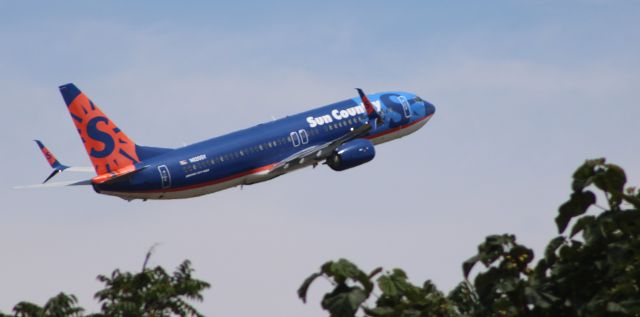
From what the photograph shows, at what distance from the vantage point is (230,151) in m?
87.1

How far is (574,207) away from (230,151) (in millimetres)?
64395

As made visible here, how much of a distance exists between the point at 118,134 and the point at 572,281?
64.6 metres

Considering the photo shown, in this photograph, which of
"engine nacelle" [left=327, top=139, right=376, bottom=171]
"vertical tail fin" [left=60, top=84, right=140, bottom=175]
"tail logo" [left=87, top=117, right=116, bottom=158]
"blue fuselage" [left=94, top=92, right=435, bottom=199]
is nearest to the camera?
"blue fuselage" [left=94, top=92, right=435, bottom=199]

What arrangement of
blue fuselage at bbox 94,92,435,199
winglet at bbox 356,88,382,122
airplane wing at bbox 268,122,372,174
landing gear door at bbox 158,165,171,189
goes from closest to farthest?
landing gear door at bbox 158,165,171,189, blue fuselage at bbox 94,92,435,199, airplane wing at bbox 268,122,372,174, winglet at bbox 356,88,382,122

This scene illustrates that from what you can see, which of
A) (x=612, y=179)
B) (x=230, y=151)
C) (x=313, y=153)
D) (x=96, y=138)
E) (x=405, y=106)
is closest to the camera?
(x=612, y=179)

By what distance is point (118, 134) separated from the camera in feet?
281

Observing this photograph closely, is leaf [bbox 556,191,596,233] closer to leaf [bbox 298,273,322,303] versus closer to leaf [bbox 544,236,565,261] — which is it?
leaf [bbox 544,236,565,261]

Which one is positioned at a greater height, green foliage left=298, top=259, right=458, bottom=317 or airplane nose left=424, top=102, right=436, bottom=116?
airplane nose left=424, top=102, right=436, bottom=116

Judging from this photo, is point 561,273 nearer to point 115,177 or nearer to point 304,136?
point 115,177

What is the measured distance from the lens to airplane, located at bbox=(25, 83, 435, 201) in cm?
8394

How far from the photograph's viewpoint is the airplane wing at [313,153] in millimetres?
89312

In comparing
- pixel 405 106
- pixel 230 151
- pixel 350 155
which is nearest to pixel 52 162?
pixel 230 151

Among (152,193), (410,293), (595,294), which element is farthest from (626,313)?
(152,193)

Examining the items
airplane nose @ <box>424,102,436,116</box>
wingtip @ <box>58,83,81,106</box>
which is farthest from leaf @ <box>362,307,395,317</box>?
airplane nose @ <box>424,102,436,116</box>
